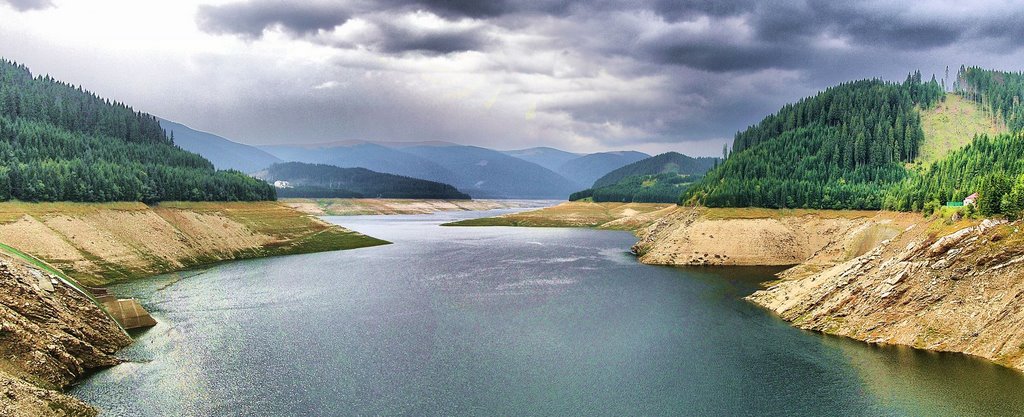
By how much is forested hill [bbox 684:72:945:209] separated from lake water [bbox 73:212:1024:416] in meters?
Answer: 47.1

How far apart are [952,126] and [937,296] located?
118 meters

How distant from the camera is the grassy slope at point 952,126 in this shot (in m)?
123

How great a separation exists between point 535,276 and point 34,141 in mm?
114124

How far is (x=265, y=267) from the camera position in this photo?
8756 cm

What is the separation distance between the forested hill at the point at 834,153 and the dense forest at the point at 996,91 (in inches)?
300

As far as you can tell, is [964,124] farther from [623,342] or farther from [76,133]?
[76,133]

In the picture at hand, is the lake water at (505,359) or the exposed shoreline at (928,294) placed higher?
the exposed shoreline at (928,294)

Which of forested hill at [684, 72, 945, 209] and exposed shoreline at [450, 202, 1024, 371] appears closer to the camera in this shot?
exposed shoreline at [450, 202, 1024, 371]

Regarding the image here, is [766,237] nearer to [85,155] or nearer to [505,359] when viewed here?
[505,359]

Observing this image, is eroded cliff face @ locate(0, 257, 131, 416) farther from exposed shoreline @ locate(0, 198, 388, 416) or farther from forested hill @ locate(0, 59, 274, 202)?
forested hill @ locate(0, 59, 274, 202)

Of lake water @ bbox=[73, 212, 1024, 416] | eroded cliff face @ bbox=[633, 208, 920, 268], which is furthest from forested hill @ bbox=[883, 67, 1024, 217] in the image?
lake water @ bbox=[73, 212, 1024, 416]

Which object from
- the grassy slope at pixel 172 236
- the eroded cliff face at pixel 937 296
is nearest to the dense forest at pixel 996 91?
A: the eroded cliff face at pixel 937 296

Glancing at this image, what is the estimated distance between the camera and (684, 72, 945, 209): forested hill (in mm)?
109125

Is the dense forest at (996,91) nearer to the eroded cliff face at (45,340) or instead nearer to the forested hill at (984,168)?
the forested hill at (984,168)
